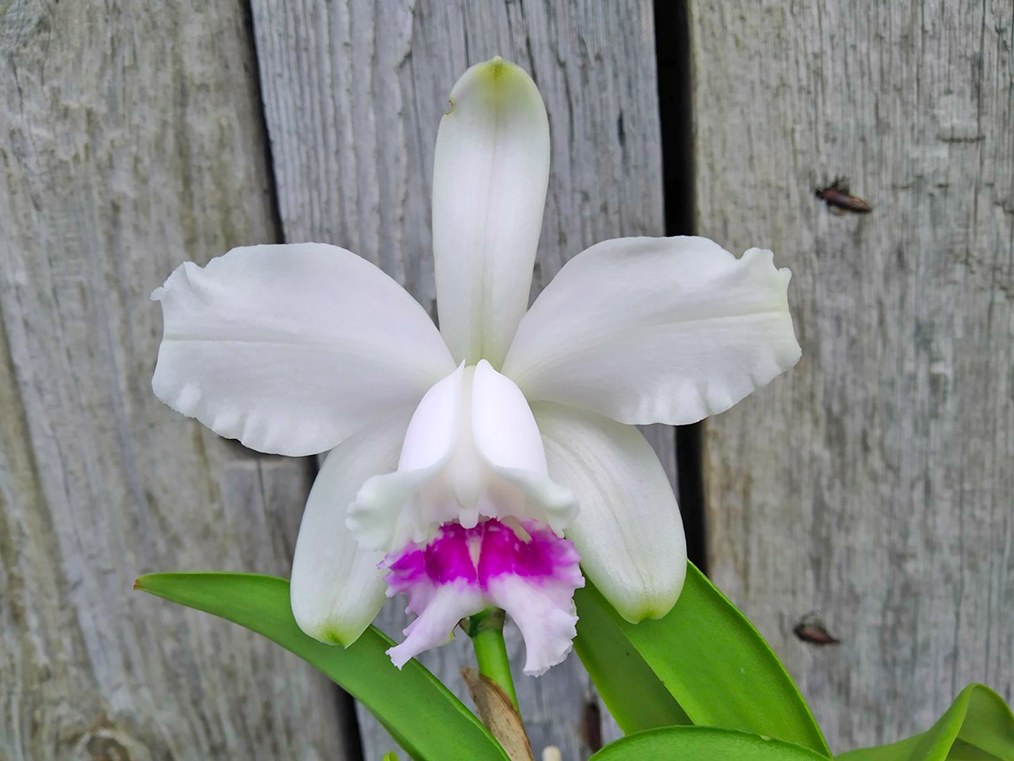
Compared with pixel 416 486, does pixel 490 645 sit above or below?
below

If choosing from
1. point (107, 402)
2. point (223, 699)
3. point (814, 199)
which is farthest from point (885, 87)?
point (223, 699)

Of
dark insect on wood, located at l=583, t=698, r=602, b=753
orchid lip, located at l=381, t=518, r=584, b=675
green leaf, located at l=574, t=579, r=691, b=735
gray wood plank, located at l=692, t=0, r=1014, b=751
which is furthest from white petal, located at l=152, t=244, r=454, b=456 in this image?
dark insect on wood, located at l=583, t=698, r=602, b=753

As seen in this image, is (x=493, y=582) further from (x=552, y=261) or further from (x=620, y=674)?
(x=552, y=261)

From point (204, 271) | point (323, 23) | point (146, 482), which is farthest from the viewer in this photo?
point (146, 482)

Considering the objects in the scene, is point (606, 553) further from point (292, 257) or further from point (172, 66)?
point (172, 66)

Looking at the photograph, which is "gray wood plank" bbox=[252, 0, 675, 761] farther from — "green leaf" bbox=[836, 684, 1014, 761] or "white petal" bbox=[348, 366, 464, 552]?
"green leaf" bbox=[836, 684, 1014, 761]

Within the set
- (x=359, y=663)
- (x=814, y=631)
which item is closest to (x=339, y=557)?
(x=359, y=663)
